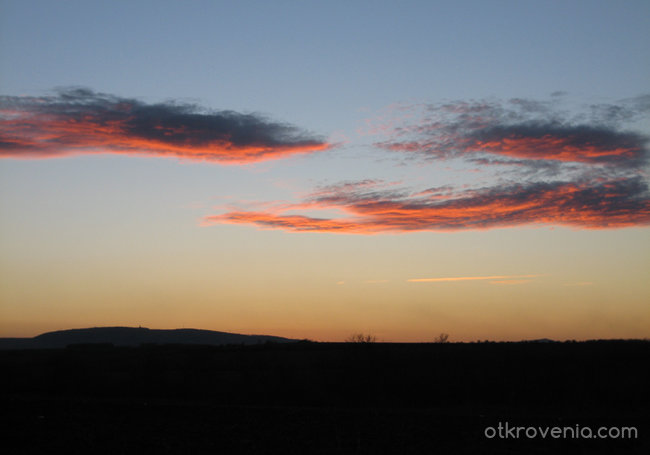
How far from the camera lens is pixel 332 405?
33.2m

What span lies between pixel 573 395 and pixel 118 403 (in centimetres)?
2227

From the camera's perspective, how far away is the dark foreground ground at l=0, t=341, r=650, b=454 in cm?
2020

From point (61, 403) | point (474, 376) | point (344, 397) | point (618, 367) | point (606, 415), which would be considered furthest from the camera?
point (618, 367)

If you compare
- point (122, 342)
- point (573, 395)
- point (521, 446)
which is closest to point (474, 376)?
point (573, 395)

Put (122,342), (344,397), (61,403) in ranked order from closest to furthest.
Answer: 1. (61,403)
2. (344,397)
3. (122,342)

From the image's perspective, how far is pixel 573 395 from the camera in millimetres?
33188

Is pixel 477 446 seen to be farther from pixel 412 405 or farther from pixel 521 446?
pixel 412 405

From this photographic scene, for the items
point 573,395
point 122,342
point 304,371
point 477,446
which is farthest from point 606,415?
point 122,342

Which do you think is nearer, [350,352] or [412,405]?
[412,405]

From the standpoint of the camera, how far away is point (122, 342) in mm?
188375

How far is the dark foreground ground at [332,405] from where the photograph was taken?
66.3 feet

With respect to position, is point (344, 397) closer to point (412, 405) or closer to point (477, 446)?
point (412, 405)

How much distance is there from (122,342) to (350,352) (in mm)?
159874

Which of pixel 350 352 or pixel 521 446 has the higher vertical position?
pixel 350 352
